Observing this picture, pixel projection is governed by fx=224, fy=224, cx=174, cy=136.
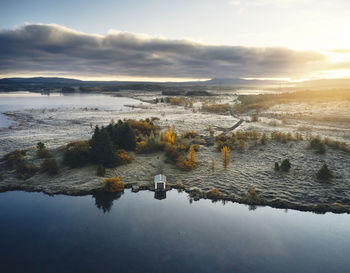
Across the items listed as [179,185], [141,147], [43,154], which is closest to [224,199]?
[179,185]

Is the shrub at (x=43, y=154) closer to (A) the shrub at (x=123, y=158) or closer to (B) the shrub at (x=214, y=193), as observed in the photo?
(A) the shrub at (x=123, y=158)

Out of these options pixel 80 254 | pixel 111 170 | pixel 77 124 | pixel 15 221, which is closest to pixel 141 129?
pixel 111 170

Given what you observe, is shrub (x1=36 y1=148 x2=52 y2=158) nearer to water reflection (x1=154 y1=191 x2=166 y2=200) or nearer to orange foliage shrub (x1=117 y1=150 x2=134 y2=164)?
orange foliage shrub (x1=117 y1=150 x2=134 y2=164)

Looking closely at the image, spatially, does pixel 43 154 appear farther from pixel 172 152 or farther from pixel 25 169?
pixel 172 152

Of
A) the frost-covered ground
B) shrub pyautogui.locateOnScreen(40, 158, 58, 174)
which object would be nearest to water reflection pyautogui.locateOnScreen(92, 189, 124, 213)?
the frost-covered ground

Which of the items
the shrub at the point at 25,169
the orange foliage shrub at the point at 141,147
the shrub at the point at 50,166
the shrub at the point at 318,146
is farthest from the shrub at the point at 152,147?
the shrub at the point at 318,146

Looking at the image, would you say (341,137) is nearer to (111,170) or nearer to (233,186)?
(233,186)

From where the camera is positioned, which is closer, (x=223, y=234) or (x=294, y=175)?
(x=223, y=234)

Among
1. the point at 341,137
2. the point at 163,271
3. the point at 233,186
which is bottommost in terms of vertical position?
the point at 163,271
